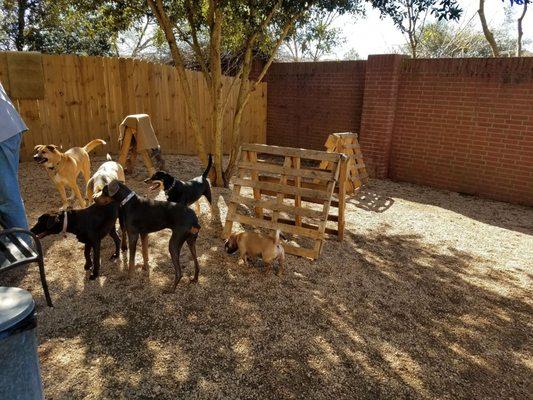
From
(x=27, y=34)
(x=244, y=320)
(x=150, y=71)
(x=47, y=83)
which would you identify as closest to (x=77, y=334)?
(x=244, y=320)

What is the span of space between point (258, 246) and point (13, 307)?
3.14m

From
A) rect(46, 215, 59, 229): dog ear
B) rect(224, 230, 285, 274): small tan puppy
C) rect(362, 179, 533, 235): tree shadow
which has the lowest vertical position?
rect(362, 179, 533, 235): tree shadow

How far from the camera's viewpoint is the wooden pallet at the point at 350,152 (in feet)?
26.8

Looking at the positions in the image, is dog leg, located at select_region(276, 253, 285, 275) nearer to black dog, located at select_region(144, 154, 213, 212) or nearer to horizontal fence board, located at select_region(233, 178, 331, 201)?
horizontal fence board, located at select_region(233, 178, 331, 201)

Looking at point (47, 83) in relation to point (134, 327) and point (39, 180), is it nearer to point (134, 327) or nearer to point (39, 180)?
point (39, 180)

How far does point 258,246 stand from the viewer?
4492 millimetres

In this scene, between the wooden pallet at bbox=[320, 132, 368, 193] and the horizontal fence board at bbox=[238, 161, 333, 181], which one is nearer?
the horizontal fence board at bbox=[238, 161, 333, 181]

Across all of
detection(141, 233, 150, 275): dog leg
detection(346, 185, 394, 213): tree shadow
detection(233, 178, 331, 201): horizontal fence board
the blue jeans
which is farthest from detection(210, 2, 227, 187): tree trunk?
the blue jeans

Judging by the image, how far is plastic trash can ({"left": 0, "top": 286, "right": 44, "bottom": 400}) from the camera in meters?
1.46

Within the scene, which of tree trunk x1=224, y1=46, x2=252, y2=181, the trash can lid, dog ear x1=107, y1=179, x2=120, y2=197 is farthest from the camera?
tree trunk x1=224, y1=46, x2=252, y2=181

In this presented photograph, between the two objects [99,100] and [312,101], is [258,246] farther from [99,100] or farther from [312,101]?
[312,101]

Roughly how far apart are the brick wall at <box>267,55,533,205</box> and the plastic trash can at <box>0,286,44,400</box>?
9.44 metres

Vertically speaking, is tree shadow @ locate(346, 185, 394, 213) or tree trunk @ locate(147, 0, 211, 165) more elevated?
tree trunk @ locate(147, 0, 211, 165)

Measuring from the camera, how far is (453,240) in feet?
19.9
